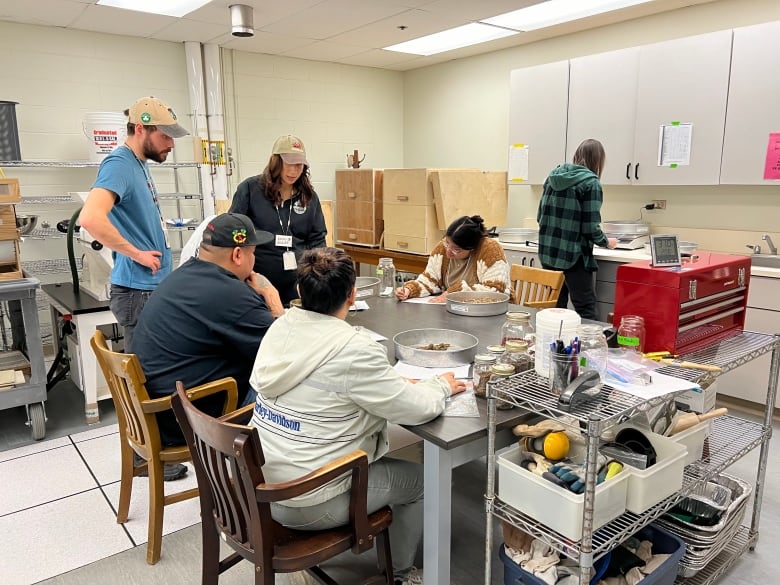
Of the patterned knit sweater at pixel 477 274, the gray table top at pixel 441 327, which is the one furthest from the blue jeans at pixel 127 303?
the patterned knit sweater at pixel 477 274

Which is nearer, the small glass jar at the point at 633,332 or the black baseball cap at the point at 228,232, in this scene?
the small glass jar at the point at 633,332

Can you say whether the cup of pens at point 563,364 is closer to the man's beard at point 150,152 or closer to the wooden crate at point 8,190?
the man's beard at point 150,152

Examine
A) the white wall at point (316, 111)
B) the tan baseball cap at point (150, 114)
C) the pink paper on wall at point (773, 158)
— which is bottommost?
the pink paper on wall at point (773, 158)

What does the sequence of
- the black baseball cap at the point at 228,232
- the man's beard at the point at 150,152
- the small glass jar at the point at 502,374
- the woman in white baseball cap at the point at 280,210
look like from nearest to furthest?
the small glass jar at the point at 502,374
the black baseball cap at the point at 228,232
the man's beard at the point at 150,152
the woman in white baseball cap at the point at 280,210

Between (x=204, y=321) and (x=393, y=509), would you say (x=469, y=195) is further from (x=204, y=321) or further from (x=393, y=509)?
(x=393, y=509)

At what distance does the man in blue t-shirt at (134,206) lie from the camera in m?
2.45

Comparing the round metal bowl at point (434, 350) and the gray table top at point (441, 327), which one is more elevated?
the round metal bowl at point (434, 350)

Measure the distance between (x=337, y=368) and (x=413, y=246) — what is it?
3579 millimetres

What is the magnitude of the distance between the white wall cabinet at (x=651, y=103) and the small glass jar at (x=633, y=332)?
8.06 feet

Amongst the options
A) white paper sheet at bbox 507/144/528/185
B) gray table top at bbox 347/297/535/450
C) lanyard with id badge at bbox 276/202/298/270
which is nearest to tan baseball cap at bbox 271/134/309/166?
lanyard with id badge at bbox 276/202/298/270

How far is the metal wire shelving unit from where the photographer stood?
1.36 m

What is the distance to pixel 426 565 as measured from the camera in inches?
63.7

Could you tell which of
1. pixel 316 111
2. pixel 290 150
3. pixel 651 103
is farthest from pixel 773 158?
pixel 316 111

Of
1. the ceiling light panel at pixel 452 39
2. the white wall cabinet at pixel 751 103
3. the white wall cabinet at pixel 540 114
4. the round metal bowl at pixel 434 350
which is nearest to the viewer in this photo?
the round metal bowl at pixel 434 350
